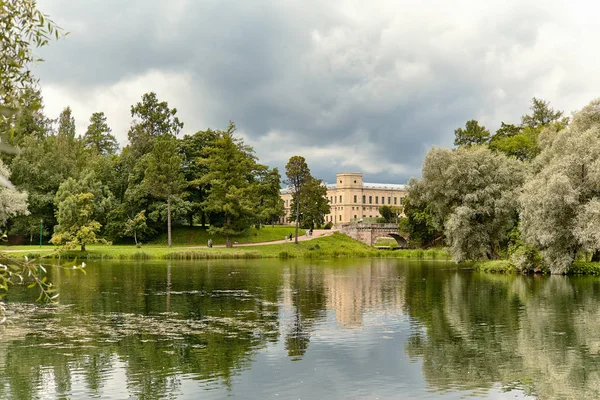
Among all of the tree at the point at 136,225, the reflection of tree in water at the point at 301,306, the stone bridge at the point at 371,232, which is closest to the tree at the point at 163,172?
the tree at the point at 136,225

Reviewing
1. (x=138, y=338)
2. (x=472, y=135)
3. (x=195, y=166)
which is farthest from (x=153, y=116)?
(x=138, y=338)

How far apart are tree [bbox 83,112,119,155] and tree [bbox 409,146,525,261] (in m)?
76.8

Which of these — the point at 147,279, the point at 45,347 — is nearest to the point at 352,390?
the point at 45,347

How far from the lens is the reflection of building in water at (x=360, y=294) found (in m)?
25.2

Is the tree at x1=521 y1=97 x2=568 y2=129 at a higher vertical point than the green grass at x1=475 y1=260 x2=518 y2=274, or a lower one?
higher

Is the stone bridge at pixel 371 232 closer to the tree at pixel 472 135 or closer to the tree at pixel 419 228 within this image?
the tree at pixel 419 228

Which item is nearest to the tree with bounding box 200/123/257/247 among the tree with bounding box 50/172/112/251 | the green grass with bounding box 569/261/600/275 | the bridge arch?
the tree with bounding box 50/172/112/251

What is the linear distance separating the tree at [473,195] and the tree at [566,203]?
20.1 feet

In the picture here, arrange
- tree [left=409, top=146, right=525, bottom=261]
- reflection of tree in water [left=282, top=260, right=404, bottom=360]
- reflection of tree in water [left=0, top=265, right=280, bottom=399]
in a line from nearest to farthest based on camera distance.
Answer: reflection of tree in water [left=0, top=265, right=280, bottom=399], reflection of tree in water [left=282, top=260, right=404, bottom=360], tree [left=409, top=146, right=525, bottom=261]

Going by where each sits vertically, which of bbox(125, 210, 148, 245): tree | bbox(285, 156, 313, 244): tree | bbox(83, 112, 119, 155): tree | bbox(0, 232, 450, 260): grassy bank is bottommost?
bbox(0, 232, 450, 260): grassy bank

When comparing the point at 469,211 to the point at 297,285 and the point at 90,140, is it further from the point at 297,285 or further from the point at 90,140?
the point at 90,140

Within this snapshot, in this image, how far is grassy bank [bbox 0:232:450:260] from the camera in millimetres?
60156

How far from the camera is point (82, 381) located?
1364cm

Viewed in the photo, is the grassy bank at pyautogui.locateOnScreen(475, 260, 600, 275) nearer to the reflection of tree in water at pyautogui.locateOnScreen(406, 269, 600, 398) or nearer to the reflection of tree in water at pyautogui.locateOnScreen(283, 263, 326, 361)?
the reflection of tree in water at pyautogui.locateOnScreen(406, 269, 600, 398)
